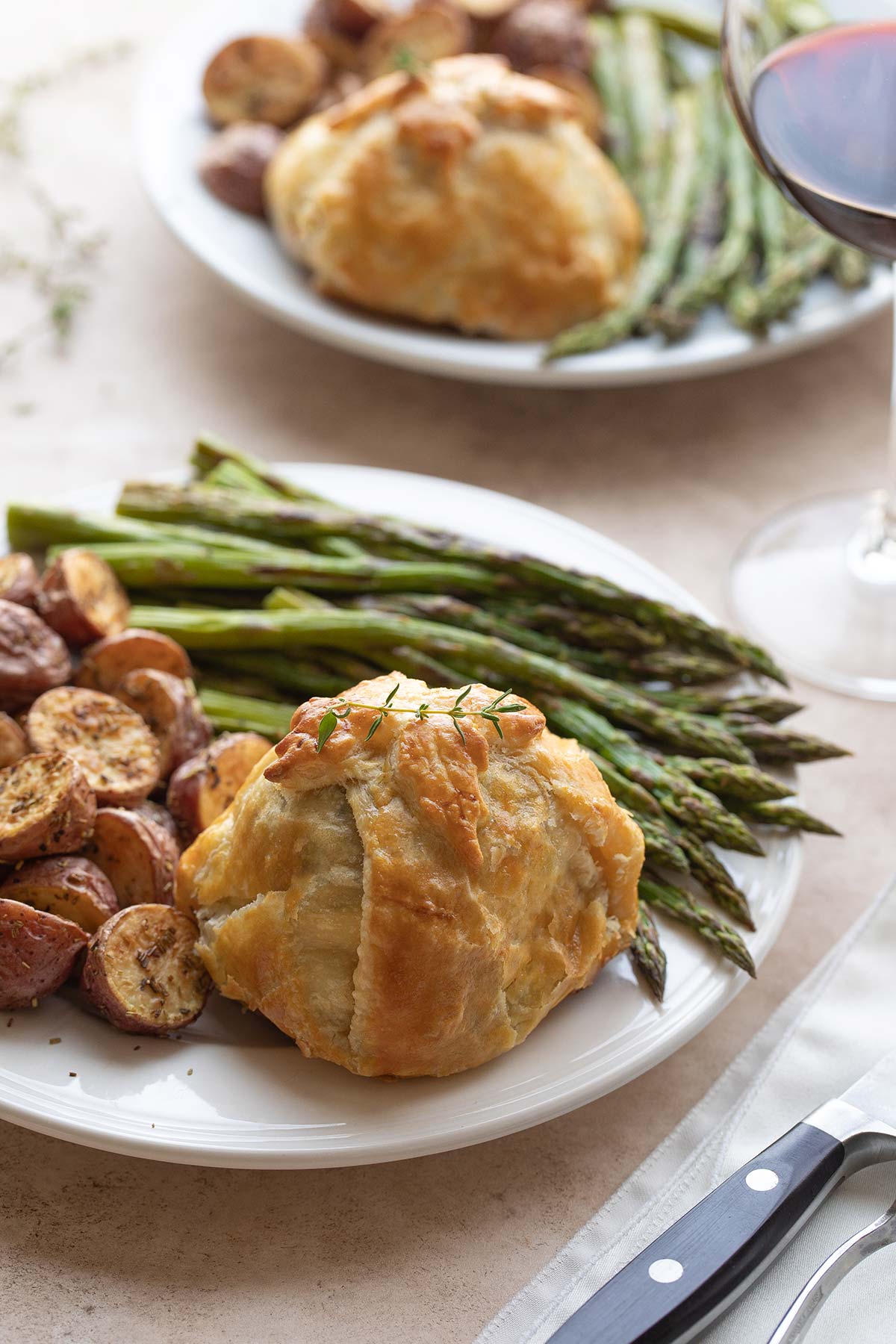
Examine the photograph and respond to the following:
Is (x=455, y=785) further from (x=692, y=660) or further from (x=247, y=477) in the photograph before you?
(x=247, y=477)

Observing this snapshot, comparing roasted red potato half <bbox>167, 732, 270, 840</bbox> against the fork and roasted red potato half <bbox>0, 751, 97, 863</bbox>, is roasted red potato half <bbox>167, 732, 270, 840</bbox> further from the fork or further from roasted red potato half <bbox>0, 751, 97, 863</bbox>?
the fork

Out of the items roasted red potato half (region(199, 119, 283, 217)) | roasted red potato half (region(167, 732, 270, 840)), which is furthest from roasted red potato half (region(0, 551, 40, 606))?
roasted red potato half (region(199, 119, 283, 217))

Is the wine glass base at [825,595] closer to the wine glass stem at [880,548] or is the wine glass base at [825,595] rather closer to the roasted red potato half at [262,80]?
the wine glass stem at [880,548]

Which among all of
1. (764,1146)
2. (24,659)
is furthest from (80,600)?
(764,1146)

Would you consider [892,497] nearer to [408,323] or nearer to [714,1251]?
[408,323]

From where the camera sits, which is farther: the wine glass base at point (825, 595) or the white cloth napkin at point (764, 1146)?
the wine glass base at point (825, 595)

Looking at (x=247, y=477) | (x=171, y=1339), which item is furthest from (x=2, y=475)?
(x=171, y=1339)

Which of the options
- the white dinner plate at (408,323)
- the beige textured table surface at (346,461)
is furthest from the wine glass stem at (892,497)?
the white dinner plate at (408,323)
